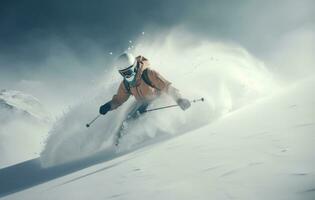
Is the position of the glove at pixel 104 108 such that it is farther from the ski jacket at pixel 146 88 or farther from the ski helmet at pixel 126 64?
the ski helmet at pixel 126 64

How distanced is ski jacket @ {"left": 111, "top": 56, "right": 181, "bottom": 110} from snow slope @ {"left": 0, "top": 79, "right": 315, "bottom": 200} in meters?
3.71

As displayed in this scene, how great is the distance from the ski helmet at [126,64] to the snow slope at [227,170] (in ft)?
13.1

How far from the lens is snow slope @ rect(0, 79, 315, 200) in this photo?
3.36 meters

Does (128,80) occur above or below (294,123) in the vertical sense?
above

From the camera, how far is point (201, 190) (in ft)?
12.1

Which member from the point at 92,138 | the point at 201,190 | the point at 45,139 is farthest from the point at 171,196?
the point at 45,139

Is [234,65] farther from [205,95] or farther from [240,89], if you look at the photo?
[205,95]

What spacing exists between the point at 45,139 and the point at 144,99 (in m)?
4.02

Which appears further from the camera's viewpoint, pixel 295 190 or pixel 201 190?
pixel 201 190

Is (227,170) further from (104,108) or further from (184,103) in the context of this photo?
(104,108)

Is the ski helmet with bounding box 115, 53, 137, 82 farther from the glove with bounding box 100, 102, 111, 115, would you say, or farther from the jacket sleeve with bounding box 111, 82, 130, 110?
the glove with bounding box 100, 102, 111, 115

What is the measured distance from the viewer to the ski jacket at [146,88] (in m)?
10.6

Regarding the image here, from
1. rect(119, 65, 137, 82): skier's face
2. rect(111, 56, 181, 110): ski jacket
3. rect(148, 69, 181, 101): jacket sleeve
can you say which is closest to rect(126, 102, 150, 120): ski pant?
rect(111, 56, 181, 110): ski jacket

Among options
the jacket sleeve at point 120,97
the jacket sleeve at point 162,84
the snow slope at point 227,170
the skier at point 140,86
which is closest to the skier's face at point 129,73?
the skier at point 140,86
